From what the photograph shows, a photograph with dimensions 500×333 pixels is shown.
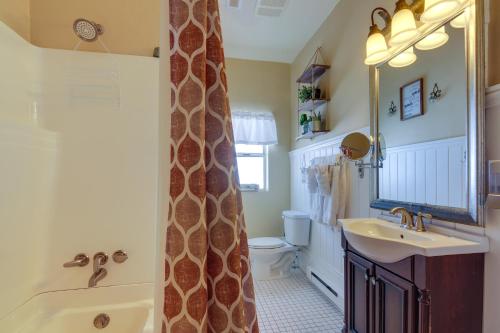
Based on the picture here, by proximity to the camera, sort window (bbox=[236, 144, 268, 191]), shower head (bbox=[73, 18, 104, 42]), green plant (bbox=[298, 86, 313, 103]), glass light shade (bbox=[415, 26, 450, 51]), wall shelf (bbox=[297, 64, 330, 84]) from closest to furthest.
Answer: glass light shade (bbox=[415, 26, 450, 51]) < shower head (bbox=[73, 18, 104, 42]) < wall shelf (bbox=[297, 64, 330, 84]) < green plant (bbox=[298, 86, 313, 103]) < window (bbox=[236, 144, 268, 191])

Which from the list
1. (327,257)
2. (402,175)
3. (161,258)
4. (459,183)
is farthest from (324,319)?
(161,258)

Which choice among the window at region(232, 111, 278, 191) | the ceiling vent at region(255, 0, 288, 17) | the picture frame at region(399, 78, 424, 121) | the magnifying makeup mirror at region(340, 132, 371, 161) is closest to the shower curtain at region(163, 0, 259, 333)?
the picture frame at region(399, 78, 424, 121)

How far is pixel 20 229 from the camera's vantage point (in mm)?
1305

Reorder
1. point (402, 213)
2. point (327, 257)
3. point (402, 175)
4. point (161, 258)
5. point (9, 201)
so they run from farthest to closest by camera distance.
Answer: point (327, 257) → point (402, 175) → point (402, 213) → point (9, 201) → point (161, 258)

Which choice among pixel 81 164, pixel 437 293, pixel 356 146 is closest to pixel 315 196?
pixel 356 146

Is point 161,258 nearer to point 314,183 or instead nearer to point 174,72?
point 174,72

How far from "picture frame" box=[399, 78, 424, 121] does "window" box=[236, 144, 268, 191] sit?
2.06 meters

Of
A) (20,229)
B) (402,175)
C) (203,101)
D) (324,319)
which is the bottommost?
(324,319)

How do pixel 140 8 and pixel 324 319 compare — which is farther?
pixel 324 319

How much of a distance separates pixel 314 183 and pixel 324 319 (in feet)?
3.73

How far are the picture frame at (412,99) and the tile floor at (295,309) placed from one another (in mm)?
1608

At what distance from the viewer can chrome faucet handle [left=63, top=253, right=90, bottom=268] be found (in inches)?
57.1

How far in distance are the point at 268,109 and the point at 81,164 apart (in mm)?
2449

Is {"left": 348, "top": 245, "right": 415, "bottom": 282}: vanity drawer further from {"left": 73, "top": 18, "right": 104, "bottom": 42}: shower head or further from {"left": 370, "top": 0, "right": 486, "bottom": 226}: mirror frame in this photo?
{"left": 73, "top": 18, "right": 104, "bottom": 42}: shower head
